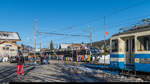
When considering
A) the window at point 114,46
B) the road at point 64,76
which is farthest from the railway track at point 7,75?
the window at point 114,46

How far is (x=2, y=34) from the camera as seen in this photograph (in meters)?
62.6

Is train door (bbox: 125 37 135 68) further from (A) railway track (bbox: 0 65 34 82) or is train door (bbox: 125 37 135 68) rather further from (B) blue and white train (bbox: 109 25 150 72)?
(A) railway track (bbox: 0 65 34 82)

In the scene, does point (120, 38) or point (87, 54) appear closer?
point (120, 38)

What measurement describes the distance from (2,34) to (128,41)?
56.7 meters

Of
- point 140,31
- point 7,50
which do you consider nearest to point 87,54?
point 140,31

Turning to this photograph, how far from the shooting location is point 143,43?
12.3 meters

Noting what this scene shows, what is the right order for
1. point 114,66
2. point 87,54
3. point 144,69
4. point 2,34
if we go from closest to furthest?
1. point 144,69
2. point 114,66
3. point 87,54
4. point 2,34

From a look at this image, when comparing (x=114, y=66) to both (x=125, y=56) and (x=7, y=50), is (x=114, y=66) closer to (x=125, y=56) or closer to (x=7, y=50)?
(x=125, y=56)

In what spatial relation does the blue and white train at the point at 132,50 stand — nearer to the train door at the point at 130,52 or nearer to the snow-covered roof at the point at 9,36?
the train door at the point at 130,52

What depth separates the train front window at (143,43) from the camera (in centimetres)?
1187

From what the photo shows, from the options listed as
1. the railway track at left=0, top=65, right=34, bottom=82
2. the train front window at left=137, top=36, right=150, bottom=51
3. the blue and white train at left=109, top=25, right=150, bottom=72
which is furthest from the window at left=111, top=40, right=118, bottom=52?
the railway track at left=0, top=65, right=34, bottom=82

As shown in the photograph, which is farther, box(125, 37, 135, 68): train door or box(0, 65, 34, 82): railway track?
box(125, 37, 135, 68): train door

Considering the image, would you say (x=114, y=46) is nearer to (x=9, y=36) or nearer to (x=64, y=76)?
(x=64, y=76)

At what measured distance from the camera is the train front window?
1187 centimetres
